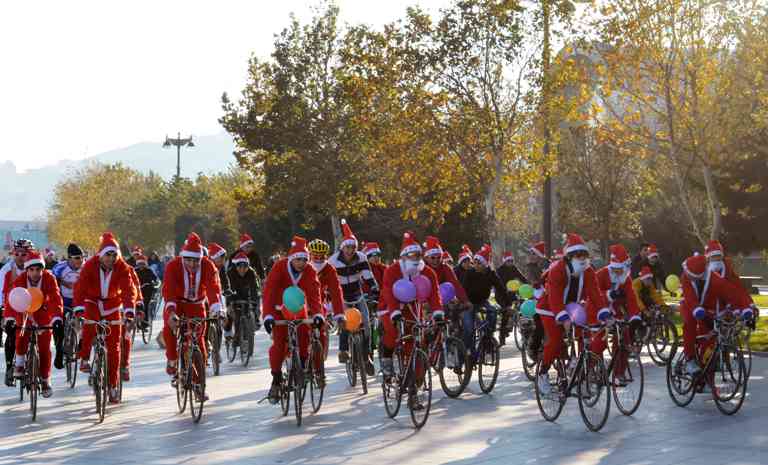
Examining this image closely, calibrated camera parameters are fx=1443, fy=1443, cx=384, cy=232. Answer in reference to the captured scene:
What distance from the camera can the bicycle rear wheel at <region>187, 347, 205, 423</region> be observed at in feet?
46.8

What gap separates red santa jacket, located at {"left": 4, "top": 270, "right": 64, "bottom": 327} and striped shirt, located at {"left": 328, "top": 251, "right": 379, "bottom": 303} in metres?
4.18

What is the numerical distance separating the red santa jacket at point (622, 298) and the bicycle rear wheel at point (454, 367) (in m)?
1.77

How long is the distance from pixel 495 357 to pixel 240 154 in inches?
1510

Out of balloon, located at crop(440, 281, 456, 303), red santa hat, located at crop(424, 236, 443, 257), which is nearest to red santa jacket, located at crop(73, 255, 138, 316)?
red santa hat, located at crop(424, 236, 443, 257)

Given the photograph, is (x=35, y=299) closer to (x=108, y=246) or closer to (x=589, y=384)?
(x=108, y=246)

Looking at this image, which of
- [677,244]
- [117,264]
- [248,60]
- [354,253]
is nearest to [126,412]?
[117,264]

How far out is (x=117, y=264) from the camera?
15633 millimetres

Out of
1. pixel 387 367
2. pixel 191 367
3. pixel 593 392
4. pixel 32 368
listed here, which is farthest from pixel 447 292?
pixel 32 368

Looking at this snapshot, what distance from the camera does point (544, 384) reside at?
14.0 metres

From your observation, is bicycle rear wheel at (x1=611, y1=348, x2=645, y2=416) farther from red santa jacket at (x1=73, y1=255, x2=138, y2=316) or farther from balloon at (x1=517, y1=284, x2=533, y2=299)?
balloon at (x1=517, y1=284, x2=533, y2=299)

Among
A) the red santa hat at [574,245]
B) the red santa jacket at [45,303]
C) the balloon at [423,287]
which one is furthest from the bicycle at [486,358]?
the red santa jacket at [45,303]

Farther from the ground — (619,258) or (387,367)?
(619,258)

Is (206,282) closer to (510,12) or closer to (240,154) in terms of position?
(510,12)

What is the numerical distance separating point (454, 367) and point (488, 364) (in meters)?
0.79
